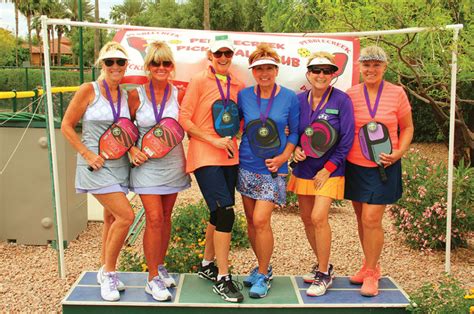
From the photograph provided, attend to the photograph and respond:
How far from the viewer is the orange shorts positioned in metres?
4.62

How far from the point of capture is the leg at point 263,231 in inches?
181

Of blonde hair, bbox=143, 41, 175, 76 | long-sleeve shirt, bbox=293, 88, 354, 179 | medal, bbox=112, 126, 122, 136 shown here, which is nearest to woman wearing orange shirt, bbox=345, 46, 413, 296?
long-sleeve shirt, bbox=293, 88, 354, 179

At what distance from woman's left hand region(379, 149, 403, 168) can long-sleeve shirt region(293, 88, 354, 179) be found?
25 centimetres

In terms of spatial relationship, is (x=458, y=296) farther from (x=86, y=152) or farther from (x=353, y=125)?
(x=86, y=152)

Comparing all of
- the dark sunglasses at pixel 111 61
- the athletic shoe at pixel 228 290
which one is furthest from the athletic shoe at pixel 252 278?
the dark sunglasses at pixel 111 61

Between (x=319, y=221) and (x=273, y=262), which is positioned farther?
(x=273, y=262)

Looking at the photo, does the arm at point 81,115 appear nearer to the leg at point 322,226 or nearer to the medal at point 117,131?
the medal at point 117,131

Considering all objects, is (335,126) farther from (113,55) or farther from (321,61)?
(113,55)

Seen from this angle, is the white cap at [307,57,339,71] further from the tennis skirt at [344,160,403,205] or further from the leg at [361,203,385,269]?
the leg at [361,203,385,269]

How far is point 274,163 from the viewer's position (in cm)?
454

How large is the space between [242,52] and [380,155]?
1467mm

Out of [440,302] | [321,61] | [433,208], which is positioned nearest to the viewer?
[440,302]

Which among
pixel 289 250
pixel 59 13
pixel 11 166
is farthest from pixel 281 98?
pixel 59 13

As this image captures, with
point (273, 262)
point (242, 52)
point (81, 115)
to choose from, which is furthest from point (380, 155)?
point (273, 262)
